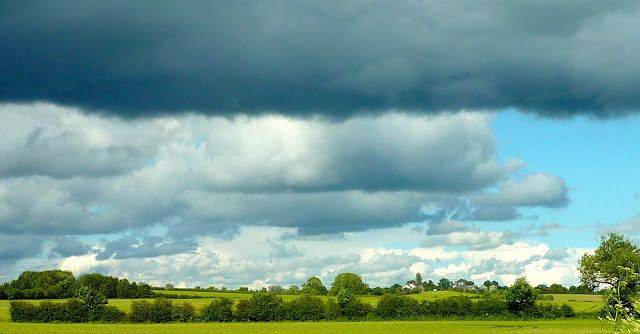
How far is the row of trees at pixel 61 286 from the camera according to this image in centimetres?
16450

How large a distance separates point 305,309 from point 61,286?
7765cm

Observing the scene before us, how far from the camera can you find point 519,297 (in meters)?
129

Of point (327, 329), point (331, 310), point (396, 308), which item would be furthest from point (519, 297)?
point (327, 329)

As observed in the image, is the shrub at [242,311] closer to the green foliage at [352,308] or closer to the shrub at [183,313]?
the shrub at [183,313]

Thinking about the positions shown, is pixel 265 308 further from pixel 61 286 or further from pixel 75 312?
pixel 61 286

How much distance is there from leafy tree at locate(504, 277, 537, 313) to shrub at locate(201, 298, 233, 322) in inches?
1869

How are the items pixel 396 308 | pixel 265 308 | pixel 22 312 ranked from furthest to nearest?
pixel 396 308 → pixel 265 308 → pixel 22 312

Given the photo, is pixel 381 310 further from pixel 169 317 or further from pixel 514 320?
pixel 169 317

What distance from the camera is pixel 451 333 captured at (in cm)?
8231

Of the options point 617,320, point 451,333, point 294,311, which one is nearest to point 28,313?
point 294,311

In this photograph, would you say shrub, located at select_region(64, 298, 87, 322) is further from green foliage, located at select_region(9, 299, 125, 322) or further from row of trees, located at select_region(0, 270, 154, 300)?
row of trees, located at select_region(0, 270, 154, 300)

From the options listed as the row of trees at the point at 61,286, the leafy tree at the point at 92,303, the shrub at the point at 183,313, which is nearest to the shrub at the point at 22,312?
the leafy tree at the point at 92,303

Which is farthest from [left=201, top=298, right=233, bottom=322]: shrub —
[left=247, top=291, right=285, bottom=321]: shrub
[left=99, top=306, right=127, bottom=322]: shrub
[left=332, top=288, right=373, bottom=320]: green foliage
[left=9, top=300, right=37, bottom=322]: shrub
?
[left=9, top=300, right=37, bottom=322]: shrub

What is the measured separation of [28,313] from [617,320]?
121 m
